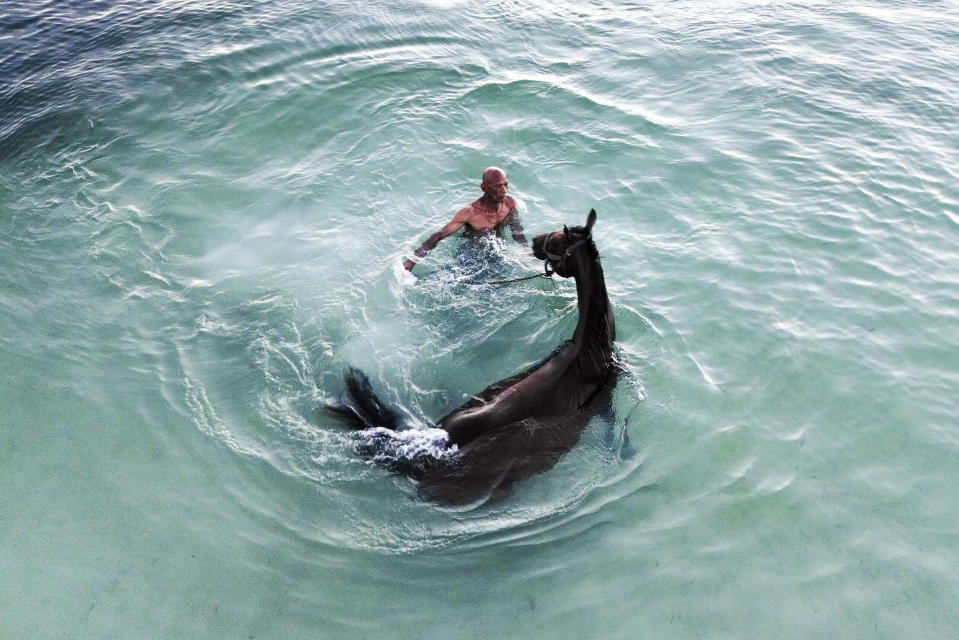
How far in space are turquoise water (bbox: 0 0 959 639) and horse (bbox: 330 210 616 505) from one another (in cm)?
20

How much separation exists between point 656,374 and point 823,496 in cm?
179

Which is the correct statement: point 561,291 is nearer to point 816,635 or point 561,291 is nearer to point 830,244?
point 830,244

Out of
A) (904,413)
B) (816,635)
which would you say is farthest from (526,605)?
(904,413)

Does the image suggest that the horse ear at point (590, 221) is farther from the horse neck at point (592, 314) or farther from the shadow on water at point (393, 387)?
the shadow on water at point (393, 387)

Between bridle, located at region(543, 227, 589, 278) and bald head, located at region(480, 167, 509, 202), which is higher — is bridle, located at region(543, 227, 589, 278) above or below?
above

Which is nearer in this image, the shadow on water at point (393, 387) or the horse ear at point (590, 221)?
the horse ear at point (590, 221)

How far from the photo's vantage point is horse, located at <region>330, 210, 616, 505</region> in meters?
5.49

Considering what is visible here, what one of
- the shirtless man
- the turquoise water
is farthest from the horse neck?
the shirtless man

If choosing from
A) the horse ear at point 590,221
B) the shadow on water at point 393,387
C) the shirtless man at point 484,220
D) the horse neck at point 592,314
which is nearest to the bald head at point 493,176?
the shirtless man at point 484,220

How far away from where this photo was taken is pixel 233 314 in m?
7.40

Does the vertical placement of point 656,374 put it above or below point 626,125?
below

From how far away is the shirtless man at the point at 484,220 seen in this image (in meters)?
7.74

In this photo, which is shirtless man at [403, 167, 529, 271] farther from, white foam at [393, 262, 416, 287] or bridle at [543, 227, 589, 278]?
bridle at [543, 227, 589, 278]

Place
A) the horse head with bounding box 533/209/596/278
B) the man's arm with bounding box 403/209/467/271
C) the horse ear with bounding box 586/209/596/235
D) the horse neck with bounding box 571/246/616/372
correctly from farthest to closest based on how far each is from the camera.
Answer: the man's arm with bounding box 403/209/467/271
the horse neck with bounding box 571/246/616/372
the horse head with bounding box 533/209/596/278
the horse ear with bounding box 586/209/596/235
